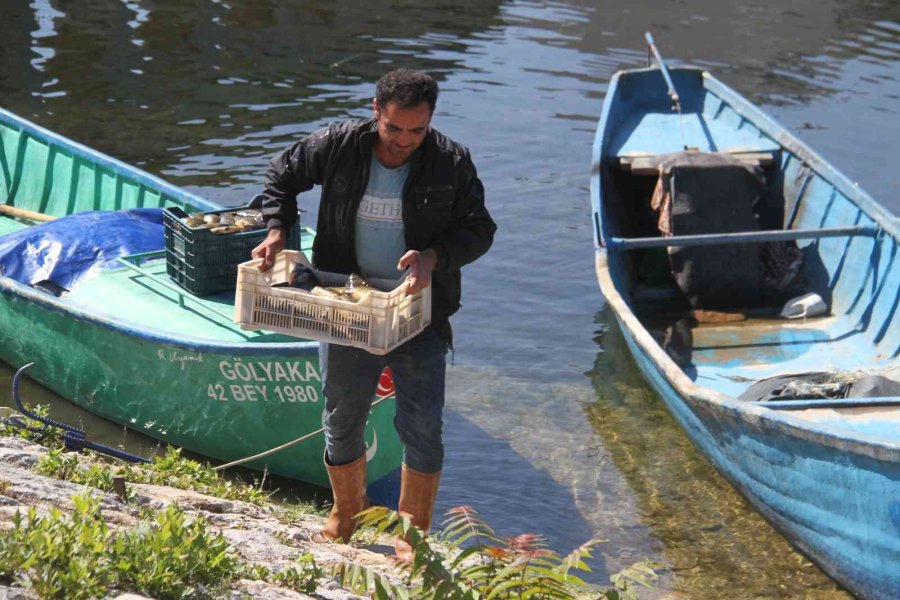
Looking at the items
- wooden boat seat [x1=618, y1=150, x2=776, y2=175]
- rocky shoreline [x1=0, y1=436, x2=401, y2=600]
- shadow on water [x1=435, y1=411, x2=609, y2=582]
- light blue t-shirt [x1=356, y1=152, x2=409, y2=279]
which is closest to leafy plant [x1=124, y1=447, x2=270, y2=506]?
rocky shoreline [x1=0, y1=436, x2=401, y2=600]

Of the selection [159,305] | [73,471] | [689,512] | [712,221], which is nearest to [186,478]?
[73,471]

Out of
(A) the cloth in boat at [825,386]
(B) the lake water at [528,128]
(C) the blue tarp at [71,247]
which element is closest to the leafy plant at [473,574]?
(B) the lake water at [528,128]

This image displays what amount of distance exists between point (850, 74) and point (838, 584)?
16.0m

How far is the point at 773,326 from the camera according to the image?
996cm

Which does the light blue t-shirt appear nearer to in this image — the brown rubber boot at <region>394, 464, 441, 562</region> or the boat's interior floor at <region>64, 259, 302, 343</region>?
the brown rubber boot at <region>394, 464, 441, 562</region>

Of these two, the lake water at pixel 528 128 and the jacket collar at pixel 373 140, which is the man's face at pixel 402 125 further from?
the lake water at pixel 528 128

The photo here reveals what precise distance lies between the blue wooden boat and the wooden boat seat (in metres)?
0.02

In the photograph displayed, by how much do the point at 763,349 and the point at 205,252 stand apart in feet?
14.6

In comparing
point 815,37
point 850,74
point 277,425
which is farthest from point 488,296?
point 815,37

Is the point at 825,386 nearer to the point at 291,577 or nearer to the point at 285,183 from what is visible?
the point at 285,183

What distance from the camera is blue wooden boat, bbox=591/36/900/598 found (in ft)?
22.0

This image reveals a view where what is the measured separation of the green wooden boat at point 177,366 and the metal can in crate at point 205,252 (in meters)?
0.10

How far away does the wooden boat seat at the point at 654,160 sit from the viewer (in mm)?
11148

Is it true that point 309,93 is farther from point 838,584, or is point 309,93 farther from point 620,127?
point 838,584
